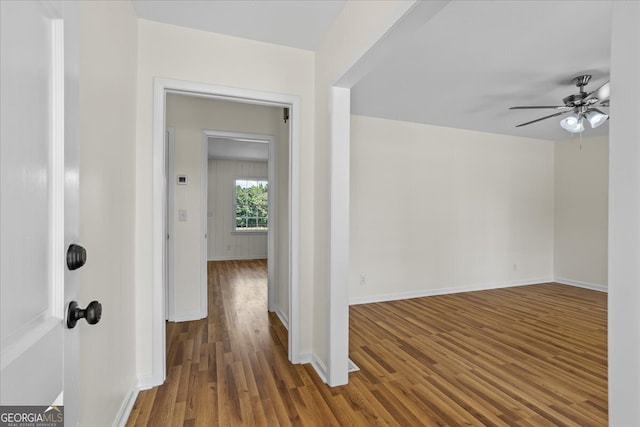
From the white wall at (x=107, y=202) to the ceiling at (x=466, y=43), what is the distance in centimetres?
64

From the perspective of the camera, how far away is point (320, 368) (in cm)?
223

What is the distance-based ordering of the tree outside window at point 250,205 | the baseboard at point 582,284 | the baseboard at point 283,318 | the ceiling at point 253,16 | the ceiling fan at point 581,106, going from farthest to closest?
the tree outside window at point 250,205 < the baseboard at point 582,284 < the baseboard at point 283,318 < the ceiling fan at point 581,106 < the ceiling at point 253,16

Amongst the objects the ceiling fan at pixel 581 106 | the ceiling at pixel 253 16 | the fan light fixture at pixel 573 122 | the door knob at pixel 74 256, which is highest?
the ceiling at pixel 253 16

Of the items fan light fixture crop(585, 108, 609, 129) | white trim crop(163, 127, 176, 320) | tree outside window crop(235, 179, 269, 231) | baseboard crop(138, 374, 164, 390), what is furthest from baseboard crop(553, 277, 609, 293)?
tree outside window crop(235, 179, 269, 231)

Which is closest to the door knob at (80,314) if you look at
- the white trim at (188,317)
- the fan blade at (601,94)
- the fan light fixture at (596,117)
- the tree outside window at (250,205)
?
the white trim at (188,317)

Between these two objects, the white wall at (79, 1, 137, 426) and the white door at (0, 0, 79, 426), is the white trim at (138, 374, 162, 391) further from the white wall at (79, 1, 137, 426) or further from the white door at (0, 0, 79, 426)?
the white door at (0, 0, 79, 426)

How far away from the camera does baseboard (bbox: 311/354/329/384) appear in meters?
2.14

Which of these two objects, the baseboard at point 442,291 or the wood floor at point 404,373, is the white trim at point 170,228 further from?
the baseboard at point 442,291

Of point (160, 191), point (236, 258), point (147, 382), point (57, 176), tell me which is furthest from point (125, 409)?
point (236, 258)

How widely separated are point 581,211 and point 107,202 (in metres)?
6.56

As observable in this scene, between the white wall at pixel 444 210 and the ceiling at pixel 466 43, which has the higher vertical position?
the ceiling at pixel 466 43

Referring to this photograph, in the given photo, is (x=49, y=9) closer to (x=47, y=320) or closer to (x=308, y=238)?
(x=47, y=320)

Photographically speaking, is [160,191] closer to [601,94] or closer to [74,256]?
[74,256]

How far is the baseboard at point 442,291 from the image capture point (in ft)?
13.5
